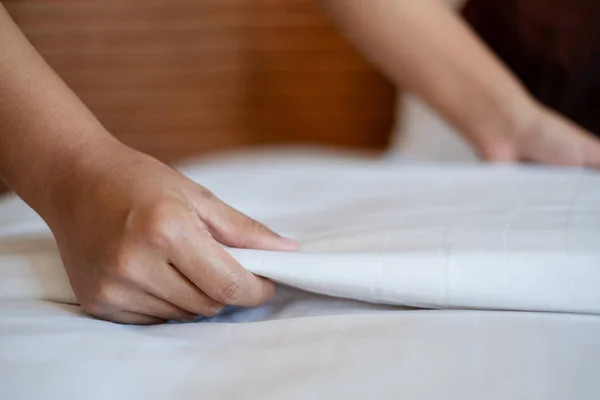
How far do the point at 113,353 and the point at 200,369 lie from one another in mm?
66

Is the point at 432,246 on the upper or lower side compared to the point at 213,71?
lower

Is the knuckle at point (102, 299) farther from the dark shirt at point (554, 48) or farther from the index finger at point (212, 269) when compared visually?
the dark shirt at point (554, 48)

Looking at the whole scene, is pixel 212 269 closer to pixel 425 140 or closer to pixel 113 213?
pixel 113 213

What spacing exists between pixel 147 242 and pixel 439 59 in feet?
1.85

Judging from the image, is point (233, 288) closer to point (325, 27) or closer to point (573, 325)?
point (573, 325)

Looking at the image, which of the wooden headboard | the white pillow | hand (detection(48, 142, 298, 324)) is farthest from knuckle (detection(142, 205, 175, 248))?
the wooden headboard

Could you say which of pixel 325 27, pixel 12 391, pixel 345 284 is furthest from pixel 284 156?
pixel 12 391

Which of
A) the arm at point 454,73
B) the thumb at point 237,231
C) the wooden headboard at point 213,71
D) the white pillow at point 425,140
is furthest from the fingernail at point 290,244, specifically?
the wooden headboard at point 213,71

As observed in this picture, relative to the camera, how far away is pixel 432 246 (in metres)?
0.52

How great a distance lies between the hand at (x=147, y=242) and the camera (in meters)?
0.46

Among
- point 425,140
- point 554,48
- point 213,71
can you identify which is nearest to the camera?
point 554,48

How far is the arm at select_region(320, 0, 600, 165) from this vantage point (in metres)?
0.84

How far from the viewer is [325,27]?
55.7 inches

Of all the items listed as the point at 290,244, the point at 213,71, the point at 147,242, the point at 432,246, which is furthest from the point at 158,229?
the point at 213,71
